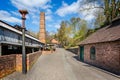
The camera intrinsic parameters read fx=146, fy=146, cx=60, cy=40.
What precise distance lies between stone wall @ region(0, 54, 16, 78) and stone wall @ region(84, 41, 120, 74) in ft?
26.4

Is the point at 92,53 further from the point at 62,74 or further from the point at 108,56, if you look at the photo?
the point at 62,74

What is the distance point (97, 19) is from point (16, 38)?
69.3 ft

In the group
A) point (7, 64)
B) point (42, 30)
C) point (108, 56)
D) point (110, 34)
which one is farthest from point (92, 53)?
point (42, 30)

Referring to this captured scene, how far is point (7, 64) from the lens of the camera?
9.94 metres

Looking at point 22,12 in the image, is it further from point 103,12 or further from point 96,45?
point 103,12

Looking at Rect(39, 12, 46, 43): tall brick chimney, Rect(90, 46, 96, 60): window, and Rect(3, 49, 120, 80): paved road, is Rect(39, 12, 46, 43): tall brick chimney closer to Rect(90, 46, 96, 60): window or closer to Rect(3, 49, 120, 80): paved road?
Rect(90, 46, 96, 60): window

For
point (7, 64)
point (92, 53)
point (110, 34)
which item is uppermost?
point (110, 34)

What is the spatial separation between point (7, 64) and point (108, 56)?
8669 mm

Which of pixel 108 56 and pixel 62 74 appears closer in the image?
pixel 62 74

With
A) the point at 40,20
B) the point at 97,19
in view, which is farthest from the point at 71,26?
the point at 97,19

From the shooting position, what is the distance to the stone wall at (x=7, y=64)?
9151 millimetres

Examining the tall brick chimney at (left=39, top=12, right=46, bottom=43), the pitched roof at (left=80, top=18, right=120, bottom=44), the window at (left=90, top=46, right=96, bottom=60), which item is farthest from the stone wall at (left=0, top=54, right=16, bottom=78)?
the tall brick chimney at (left=39, top=12, right=46, bottom=43)

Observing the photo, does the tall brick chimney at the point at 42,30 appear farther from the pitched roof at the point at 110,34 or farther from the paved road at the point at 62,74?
the paved road at the point at 62,74

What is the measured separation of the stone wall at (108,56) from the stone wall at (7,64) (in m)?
8.04
